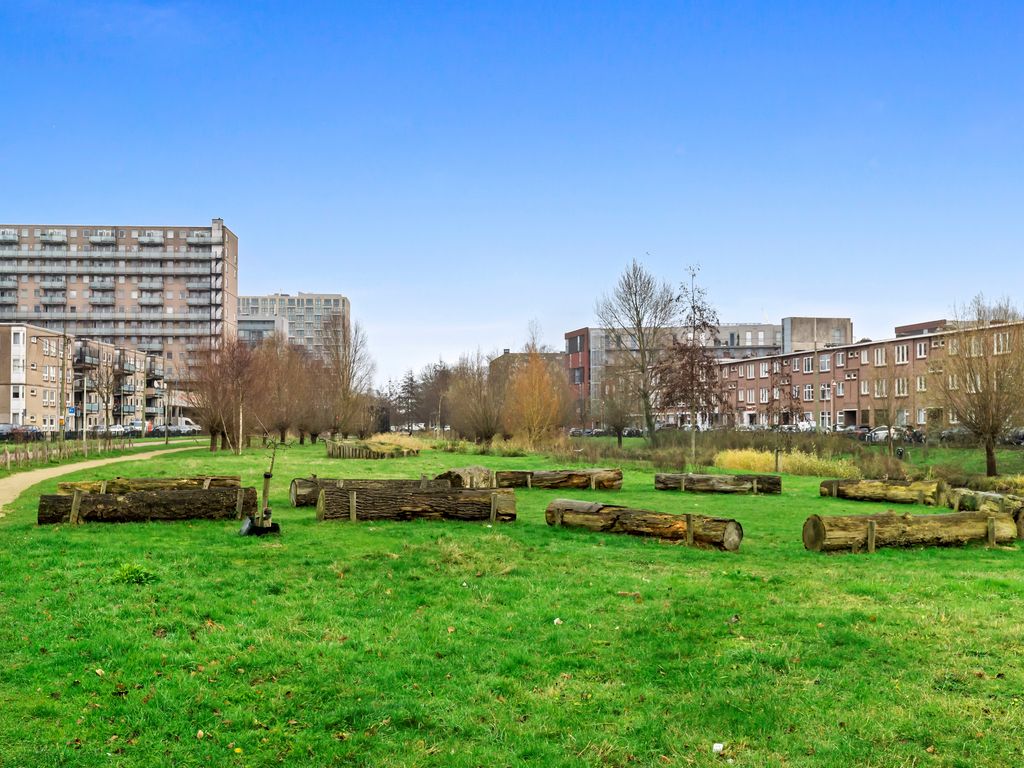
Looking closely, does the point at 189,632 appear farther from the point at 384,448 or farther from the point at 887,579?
the point at 384,448

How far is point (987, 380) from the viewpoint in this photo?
106 feet

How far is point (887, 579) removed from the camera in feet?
36.2

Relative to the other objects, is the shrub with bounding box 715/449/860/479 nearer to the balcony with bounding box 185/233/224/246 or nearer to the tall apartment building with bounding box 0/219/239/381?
the tall apartment building with bounding box 0/219/239/381

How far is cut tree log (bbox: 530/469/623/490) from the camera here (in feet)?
80.0

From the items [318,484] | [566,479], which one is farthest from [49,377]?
[318,484]

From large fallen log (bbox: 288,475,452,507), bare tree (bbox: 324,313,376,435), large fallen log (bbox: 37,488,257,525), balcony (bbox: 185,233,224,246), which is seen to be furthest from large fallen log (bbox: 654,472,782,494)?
balcony (bbox: 185,233,224,246)

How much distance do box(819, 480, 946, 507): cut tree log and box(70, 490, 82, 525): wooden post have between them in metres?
19.4

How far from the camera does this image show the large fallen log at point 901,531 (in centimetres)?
1360

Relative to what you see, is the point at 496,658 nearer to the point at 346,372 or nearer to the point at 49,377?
the point at 346,372

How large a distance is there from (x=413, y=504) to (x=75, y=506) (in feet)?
20.4

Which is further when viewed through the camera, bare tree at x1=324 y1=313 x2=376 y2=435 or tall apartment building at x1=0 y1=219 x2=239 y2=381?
tall apartment building at x1=0 y1=219 x2=239 y2=381

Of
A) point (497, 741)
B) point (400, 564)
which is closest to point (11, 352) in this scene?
point (400, 564)

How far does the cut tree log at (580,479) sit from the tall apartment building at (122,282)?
121331 mm

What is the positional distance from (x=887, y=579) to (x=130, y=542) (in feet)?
37.5
